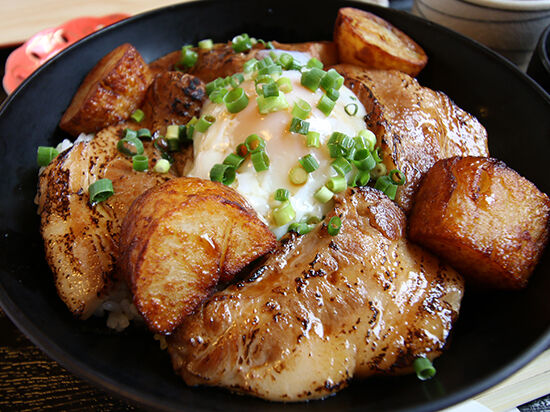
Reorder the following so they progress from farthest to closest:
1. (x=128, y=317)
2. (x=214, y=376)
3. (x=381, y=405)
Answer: (x=128, y=317) < (x=214, y=376) < (x=381, y=405)

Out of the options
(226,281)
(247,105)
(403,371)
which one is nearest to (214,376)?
(226,281)

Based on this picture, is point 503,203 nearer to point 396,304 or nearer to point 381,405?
point 396,304

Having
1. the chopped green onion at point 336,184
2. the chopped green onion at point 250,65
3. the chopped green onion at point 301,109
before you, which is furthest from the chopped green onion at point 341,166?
the chopped green onion at point 250,65

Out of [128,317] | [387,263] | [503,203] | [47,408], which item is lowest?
[47,408]

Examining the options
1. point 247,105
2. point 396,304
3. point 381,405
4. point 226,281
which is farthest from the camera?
point 247,105

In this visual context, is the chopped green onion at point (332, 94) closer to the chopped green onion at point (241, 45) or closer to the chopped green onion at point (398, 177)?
the chopped green onion at point (398, 177)

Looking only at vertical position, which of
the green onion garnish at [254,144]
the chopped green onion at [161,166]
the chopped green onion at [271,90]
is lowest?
the chopped green onion at [161,166]

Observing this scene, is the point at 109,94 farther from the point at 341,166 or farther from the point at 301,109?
the point at 341,166
